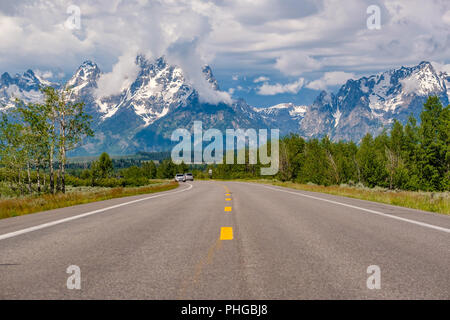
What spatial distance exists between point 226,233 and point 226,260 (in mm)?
2275

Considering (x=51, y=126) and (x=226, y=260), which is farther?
(x=51, y=126)

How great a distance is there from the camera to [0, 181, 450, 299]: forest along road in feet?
12.1

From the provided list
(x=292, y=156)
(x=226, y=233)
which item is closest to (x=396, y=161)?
(x=292, y=156)

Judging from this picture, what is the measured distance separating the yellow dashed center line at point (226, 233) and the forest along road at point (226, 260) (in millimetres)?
20

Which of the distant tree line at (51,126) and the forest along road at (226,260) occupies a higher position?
the distant tree line at (51,126)

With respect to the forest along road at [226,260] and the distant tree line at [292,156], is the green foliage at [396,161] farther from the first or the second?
the forest along road at [226,260]

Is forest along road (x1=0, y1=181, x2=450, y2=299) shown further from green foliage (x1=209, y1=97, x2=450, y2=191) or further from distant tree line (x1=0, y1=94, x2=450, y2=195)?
green foliage (x1=209, y1=97, x2=450, y2=191)

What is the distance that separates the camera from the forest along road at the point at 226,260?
3678 mm

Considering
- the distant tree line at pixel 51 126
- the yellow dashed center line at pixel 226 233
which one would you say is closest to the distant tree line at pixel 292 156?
the distant tree line at pixel 51 126

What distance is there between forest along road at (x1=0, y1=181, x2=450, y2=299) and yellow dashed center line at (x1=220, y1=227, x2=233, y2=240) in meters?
0.02

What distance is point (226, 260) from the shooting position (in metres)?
4.95

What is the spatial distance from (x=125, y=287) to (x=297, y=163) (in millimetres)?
89835

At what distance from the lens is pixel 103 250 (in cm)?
559

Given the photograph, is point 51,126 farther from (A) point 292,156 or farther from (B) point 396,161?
(B) point 396,161
